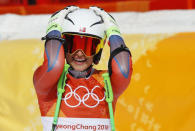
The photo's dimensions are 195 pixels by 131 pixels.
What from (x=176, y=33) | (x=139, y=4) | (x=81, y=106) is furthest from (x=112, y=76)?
(x=139, y=4)

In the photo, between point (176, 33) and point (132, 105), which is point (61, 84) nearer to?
point (132, 105)

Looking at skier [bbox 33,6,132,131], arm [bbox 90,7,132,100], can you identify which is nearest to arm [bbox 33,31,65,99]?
skier [bbox 33,6,132,131]

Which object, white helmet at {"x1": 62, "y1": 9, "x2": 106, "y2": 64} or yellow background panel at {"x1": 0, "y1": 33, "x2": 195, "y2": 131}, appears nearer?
white helmet at {"x1": 62, "y1": 9, "x2": 106, "y2": 64}

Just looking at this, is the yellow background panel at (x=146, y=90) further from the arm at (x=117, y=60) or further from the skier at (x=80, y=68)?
the arm at (x=117, y=60)

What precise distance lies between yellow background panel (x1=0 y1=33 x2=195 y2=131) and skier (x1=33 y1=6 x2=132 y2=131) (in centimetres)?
46

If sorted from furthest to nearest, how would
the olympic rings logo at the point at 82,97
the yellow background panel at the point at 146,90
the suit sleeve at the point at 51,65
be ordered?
1. the yellow background panel at the point at 146,90
2. the olympic rings logo at the point at 82,97
3. the suit sleeve at the point at 51,65

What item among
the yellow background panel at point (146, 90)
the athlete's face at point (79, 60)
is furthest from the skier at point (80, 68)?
the yellow background panel at point (146, 90)

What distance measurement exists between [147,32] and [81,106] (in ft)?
3.07

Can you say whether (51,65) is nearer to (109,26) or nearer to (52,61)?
(52,61)

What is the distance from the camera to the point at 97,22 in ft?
3.88

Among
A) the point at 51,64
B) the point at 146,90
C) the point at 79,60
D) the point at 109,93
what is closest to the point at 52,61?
the point at 51,64

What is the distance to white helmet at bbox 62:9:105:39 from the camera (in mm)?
1163

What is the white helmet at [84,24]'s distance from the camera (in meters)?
1.16

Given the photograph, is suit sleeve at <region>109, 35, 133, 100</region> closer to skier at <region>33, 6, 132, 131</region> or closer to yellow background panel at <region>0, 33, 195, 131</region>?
skier at <region>33, 6, 132, 131</region>
